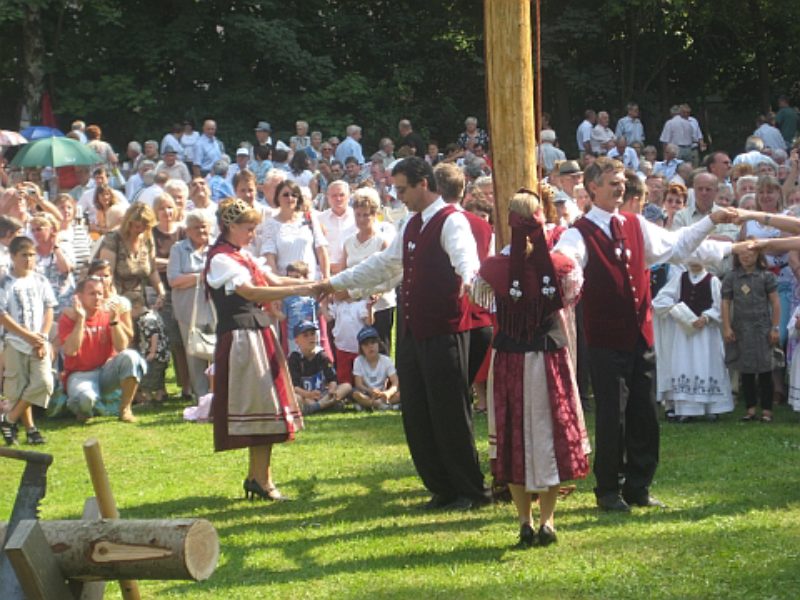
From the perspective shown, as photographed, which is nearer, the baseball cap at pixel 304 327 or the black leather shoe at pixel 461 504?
the black leather shoe at pixel 461 504

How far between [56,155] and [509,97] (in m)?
12.3

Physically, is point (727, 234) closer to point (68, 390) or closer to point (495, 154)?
point (495, 154)

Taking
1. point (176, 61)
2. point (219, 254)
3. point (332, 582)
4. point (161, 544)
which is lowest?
point (332, 582)

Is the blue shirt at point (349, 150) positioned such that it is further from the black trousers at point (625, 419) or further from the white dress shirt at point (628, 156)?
the black trousers at point (625, 419)

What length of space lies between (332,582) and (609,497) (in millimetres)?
2016

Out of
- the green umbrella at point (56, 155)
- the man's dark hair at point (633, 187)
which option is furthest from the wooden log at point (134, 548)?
the green umbrella at point (56, 155)

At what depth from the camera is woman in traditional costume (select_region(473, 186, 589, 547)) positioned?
757 cm

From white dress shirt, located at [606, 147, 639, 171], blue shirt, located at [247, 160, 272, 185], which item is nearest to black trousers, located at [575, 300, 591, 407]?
blue shirt, located at [247, 160, 272, 185]

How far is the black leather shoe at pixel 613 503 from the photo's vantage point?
848 cm

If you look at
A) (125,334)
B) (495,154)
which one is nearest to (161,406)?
(125,334)

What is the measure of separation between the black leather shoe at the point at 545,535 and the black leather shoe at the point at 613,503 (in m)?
0.89

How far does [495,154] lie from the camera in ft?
28.6

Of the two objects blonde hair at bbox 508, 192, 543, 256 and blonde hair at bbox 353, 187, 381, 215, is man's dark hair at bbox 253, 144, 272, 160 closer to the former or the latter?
blonde hair at bbox 353, 187, 381, 215

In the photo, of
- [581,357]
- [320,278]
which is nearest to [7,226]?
[320,278]
